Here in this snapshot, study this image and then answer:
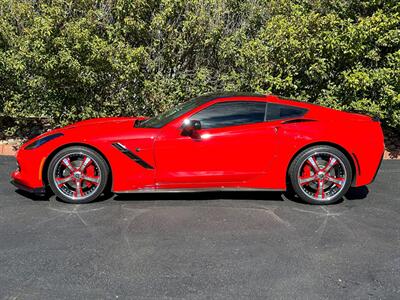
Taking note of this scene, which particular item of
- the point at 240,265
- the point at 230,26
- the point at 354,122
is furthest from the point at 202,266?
the point at 230,26

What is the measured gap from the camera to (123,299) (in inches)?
125

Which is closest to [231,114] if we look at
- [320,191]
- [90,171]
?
[320,191]

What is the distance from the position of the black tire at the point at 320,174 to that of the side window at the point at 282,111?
0.46m

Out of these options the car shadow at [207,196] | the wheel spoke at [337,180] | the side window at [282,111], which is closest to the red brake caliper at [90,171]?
the car shadow at [207,196]

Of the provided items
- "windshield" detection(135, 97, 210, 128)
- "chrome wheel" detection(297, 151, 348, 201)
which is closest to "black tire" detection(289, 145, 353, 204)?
"chrome wheel" detection(297, 151, 348, 201)

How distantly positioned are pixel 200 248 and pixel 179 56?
15.7 feet

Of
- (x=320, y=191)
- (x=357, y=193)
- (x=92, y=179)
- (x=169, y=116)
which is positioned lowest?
(x=357, y=193)

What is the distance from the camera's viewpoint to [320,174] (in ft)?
17.5

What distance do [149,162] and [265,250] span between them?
1810 millimetres

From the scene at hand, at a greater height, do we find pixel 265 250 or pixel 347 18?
pixel 347 18

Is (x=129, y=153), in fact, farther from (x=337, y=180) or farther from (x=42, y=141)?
(x=337, y=180)

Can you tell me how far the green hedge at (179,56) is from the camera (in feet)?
24.1

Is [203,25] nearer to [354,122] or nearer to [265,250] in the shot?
[354,122]

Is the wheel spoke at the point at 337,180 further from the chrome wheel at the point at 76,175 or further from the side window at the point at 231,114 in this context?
the chrome wheel at the point at 76,175
